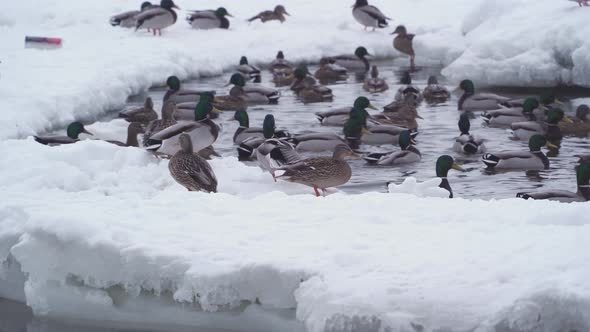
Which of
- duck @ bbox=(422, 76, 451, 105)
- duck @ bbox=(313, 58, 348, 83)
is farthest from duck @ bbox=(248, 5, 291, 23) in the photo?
duck @ bbox=(422, 76, 451, 105)

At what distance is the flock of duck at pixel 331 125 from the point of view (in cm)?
1064

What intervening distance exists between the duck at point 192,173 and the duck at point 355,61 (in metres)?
11.5

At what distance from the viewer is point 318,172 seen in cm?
1058

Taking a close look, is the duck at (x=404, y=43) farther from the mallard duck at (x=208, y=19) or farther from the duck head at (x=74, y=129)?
the duck head at (x=74, y=129)

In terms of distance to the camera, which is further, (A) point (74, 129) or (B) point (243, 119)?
(B) point (243, 119)

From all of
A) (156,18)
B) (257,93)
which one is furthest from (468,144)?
(156,18)

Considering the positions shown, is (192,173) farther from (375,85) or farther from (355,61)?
(355,61)

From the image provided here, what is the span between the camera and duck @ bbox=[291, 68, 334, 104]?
1786cm

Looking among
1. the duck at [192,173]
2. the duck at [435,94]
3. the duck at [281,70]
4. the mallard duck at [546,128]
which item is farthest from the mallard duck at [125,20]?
the duck at [192,173]

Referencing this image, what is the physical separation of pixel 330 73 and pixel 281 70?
973 millimetres

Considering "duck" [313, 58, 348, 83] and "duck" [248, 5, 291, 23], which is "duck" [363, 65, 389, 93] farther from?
"duck" [248, 5, 291, 23]

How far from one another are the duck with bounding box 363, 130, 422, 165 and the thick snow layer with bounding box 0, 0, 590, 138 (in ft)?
14.5

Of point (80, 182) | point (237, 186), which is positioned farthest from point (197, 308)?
point (237, 186)

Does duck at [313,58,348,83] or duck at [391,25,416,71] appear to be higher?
duck at [391,25,416,71]
